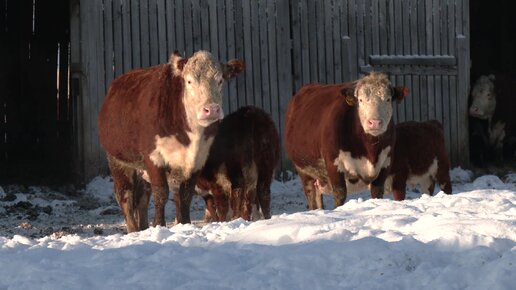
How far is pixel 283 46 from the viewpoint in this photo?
54.6ft

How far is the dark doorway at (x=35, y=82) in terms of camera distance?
19625mm

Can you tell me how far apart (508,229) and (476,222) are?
347 mm

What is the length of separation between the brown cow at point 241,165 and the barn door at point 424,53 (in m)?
5.64

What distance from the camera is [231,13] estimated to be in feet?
53.7

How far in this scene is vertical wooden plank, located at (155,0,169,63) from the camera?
51.9ft

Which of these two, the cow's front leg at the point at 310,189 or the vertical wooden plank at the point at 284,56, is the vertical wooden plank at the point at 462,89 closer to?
the vertical wooden plank at the point at 284,56

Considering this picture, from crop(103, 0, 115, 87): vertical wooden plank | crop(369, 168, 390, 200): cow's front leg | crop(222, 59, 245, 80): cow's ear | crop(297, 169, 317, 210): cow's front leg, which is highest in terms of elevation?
crop(103, 0, 115, 87): vertical wooden plank

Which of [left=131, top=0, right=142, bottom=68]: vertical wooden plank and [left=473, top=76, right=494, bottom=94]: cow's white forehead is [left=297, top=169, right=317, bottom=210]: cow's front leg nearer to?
[left=131, top=0, right=142, bottom=68]: vertical wooden plank

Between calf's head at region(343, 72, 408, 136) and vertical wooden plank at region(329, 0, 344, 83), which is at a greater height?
vertical wooden plank at region(329, 0, 344, 83)

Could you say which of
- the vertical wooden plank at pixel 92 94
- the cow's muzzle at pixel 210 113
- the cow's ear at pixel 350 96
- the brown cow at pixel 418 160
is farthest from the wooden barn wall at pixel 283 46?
the cow's muzzle at pixel 210 113

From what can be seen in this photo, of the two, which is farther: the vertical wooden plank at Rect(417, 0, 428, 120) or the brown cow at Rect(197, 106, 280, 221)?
the vertical wooden plank at Rect(417, 0, 428, 120)

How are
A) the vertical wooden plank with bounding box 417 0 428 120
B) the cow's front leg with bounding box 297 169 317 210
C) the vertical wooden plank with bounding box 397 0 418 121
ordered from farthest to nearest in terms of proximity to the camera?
the vertical wooden plank with bounding box 417 0 428 120, the vertical wooden plank with bounding box 397 0 418 121, the cow's front leg with bounding box 297 169 317 210

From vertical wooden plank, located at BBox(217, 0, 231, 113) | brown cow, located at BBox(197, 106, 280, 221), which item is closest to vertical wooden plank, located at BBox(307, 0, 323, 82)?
vertical wooden plank, located at BBox(217, 0, 231, 113)

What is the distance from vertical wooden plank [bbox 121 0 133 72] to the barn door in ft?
12.1
